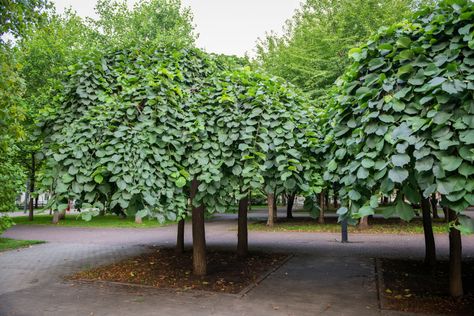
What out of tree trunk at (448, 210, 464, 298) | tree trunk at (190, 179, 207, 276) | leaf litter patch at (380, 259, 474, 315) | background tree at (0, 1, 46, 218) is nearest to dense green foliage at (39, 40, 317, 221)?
background tree at (0, 1, 46, 218)

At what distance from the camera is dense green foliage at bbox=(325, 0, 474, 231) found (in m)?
3.85

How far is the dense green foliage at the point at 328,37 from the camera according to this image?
53.8 feet

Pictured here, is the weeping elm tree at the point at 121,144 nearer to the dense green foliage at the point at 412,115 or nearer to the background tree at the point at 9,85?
the background tree at the point at 9,85

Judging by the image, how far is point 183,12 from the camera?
28.2m

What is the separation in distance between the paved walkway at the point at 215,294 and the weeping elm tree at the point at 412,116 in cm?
213

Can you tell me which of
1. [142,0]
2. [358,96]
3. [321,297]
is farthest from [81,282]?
[142,0]

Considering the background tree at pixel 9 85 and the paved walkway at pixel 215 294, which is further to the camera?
the paved walkway at pixel 215 294

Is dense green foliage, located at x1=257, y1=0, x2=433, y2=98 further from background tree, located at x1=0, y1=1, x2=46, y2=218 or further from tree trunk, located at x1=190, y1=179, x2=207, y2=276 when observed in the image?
background tree, located at x1=0, y1=1, x2=46, y2=218

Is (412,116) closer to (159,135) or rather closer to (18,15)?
(159,135)

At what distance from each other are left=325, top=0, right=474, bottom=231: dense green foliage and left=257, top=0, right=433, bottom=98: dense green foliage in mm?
10212

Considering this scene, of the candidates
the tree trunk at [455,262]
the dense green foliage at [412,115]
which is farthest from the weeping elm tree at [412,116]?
the tree trunk at [455,262]

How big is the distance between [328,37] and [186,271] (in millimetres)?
13173

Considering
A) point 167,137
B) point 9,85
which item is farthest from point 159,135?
point 9,85

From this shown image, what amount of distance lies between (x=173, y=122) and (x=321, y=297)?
3933 millimetres
